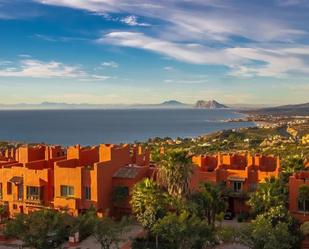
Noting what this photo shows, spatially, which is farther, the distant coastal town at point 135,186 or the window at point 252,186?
the window at point 252,186

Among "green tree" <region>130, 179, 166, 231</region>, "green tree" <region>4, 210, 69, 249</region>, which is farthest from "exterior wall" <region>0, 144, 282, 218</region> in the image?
"green tree" <region>4, 210, 69, 249</region>

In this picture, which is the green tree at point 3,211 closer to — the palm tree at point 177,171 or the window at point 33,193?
the window at point 33,193

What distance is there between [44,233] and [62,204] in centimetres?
1068

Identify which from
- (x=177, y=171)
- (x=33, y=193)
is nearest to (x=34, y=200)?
(x=33, y=193)

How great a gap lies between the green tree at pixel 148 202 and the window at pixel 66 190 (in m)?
8.16

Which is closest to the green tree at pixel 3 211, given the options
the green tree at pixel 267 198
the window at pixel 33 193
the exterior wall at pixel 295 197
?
the window at pixel 33 193

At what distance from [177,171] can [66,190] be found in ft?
38.7

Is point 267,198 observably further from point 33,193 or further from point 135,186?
point 33,193

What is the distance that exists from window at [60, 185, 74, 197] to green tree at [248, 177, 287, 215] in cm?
1574

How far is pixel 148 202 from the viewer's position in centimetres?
3241

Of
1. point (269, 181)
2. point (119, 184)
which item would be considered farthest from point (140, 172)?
point (269, 181)

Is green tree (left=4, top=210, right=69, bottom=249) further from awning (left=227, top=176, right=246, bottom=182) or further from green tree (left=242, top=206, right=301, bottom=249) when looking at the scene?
awning (left=227, top=176, right=246, bottom=182)

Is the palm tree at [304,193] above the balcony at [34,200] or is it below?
above

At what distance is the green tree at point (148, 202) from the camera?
3158cm
